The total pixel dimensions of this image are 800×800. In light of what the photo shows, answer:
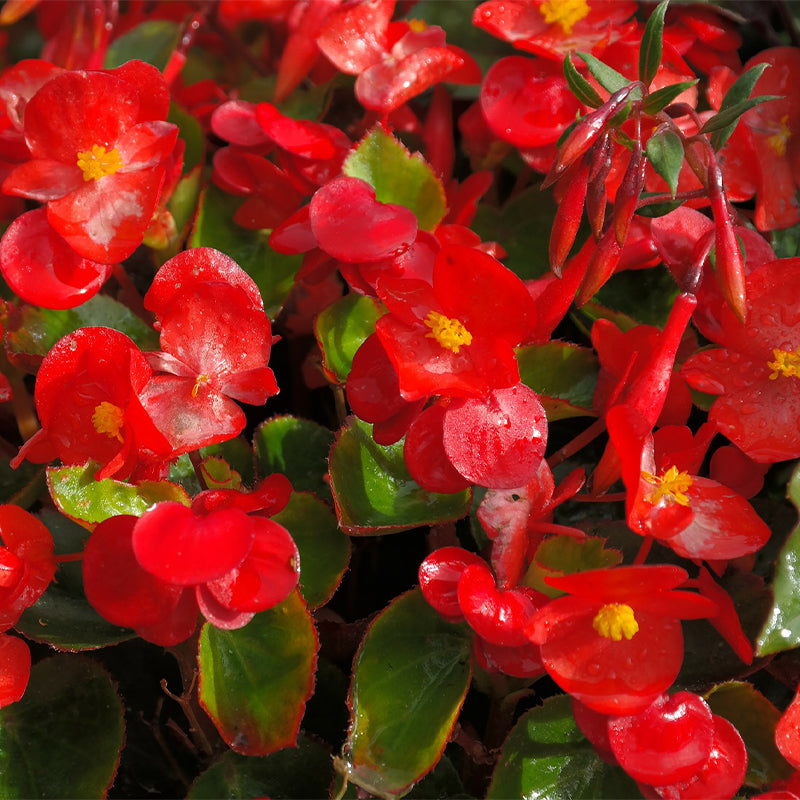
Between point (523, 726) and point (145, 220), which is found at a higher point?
point (145, 220)

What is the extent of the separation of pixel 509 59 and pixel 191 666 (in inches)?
18.6

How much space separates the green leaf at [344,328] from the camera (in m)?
0.58

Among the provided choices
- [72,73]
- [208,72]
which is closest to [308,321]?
[72,73]

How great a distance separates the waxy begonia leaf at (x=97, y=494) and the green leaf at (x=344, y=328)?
13 cm

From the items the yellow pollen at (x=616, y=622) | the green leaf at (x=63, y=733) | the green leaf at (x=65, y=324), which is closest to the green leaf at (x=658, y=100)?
the yellow pollen at (x=616, y=622)

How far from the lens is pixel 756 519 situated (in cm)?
48

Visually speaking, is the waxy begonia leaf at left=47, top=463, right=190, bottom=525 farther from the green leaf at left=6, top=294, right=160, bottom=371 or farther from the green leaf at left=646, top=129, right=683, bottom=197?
the green leaf at left=646, top=129, right=683, bottom=197

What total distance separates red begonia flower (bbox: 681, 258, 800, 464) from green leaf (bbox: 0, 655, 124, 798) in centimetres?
43

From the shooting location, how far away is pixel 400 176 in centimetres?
63

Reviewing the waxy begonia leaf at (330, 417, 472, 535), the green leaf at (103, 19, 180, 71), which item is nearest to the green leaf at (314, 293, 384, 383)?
the waxy begonia leaf at (330, 417, 472, 535)

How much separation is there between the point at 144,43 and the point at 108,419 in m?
0.49

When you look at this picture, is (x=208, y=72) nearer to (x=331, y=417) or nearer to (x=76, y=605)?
(x=331, y=417)

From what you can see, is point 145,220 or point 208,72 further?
point 208,72

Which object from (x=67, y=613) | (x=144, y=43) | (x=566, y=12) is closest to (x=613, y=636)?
(x=67, y=613)
